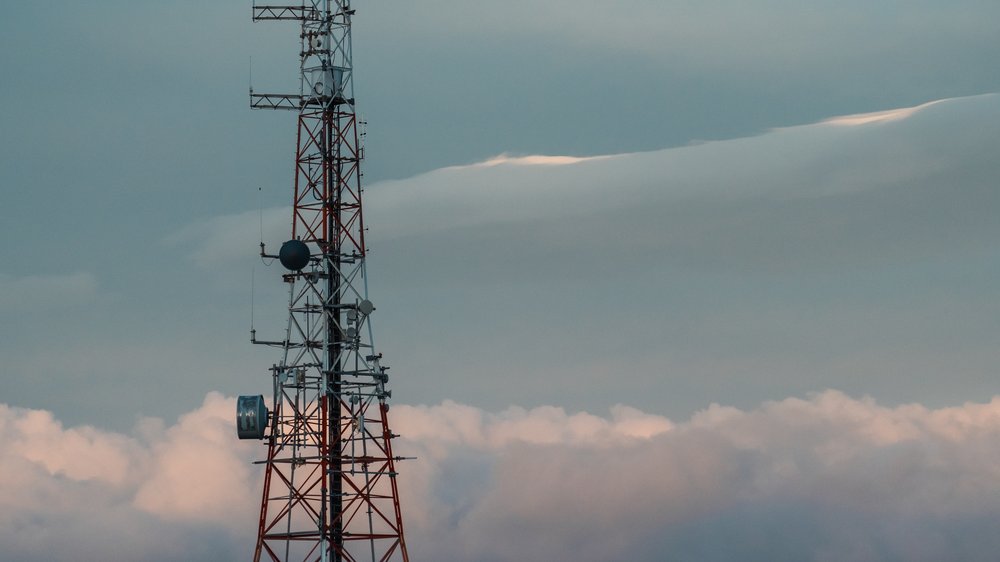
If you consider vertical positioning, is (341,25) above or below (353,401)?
above

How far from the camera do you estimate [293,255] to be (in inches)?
6127

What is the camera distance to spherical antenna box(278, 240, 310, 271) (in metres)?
156

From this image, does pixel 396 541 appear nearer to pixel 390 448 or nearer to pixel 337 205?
pixel 390 448

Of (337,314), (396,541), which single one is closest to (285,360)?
(337,314)

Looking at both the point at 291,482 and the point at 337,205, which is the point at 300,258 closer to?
the point at 337,205

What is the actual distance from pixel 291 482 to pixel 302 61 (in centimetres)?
3066

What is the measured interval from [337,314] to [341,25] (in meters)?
21.0

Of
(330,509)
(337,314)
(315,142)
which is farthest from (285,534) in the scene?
(315,142)

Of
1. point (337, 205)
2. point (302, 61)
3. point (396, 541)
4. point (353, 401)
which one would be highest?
point (302, 61)

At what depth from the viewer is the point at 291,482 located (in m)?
155

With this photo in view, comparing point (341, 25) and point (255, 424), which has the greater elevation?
point (341, 25)

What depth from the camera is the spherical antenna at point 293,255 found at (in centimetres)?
15562

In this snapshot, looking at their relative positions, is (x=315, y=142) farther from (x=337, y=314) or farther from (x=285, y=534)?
(x=285, y=534)

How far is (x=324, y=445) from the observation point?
6112 inches
